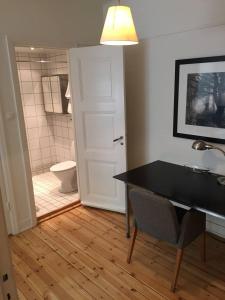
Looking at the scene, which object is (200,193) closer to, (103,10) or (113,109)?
(113,109)

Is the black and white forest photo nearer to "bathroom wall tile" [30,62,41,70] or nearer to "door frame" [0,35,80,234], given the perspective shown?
"door frame" [0,35,80,234]

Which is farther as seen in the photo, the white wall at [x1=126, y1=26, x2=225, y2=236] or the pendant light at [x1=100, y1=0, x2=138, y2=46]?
the white wall at [x1=126, y1=26, x2=225, y2=236]

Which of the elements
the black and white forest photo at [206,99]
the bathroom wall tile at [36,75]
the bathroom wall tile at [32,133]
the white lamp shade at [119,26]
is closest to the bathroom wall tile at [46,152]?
the bathroom wall tile at [32,133]

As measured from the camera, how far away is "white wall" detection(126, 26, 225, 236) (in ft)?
7.70

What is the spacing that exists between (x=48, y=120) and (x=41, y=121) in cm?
13

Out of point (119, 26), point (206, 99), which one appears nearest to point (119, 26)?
point (119, 26)

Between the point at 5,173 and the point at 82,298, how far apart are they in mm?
1370

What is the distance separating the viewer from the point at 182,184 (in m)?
2.21

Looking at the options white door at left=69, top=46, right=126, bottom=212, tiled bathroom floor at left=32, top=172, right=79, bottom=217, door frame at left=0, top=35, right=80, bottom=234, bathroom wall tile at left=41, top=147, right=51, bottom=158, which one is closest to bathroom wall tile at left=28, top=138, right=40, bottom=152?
bathroom wall tile at left=41, top=147, right=51, bottom=158

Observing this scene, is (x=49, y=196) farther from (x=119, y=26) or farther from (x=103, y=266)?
(x=119, y=26)

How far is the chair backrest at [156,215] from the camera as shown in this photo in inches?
72.3

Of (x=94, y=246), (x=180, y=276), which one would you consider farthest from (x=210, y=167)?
(x=94, y=246)

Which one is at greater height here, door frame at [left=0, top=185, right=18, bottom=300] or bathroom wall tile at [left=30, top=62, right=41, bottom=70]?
bathroom wall tile at [left=30, top=62, right=41, bottom=70]

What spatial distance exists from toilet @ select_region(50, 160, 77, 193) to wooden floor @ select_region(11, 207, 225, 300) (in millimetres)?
875
